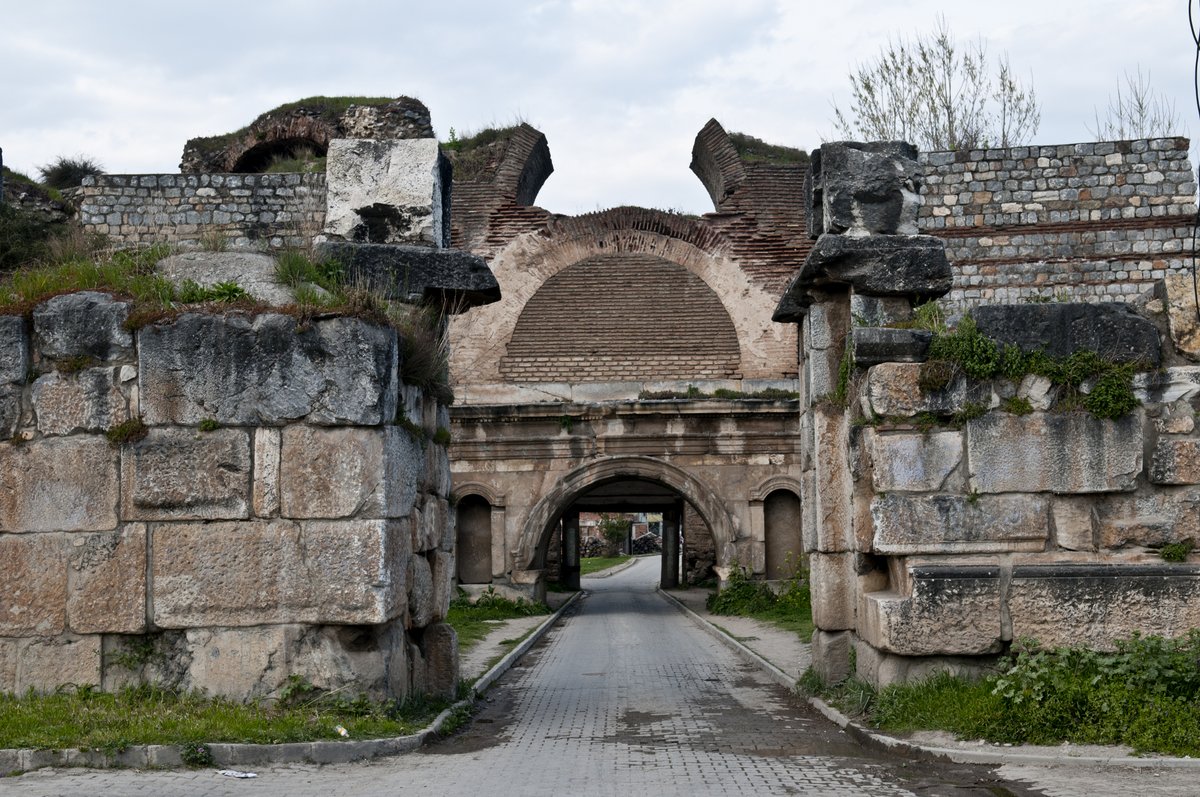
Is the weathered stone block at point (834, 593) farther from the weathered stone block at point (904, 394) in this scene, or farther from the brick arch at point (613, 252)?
the brick arch at point (613, 252)

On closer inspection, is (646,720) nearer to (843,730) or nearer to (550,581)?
(843,730)

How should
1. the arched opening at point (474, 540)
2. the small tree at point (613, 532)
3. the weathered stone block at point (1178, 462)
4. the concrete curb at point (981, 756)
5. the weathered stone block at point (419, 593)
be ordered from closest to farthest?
the concrete curb at point (981, 756) < the weathered stone block at point (1178, 462) < the weathered stone block at point (419, 593) < the arched opening at point (474, 540) < the small tree at point (613, 532)

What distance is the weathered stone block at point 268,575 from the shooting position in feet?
22.2

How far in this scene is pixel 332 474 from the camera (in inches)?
268

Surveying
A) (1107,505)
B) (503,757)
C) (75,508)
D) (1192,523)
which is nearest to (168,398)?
(75,508)

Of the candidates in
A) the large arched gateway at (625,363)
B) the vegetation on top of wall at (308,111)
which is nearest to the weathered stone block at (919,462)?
the large arched gateway at (625,363)

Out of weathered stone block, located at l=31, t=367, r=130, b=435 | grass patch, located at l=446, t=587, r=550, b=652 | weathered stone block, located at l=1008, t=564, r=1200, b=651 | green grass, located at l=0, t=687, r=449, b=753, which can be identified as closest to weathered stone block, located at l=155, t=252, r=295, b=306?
weathered stone block, located at l=31, t=367, r=130, b=435

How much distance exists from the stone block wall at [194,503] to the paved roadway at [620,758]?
36.6 inches

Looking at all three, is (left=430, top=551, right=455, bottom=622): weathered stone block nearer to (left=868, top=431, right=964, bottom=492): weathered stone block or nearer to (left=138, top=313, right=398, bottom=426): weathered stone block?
(left=138, top=313, right=398, bottom=426): weathered stone block

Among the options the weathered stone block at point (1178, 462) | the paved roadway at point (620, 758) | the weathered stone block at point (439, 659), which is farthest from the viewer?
the weathered stone block at point (439, 659)

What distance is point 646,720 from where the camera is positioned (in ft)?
27.8

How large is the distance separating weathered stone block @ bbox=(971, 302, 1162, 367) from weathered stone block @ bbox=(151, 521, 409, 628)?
408 centimetres

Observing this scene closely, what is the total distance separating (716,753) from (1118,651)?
2428mm

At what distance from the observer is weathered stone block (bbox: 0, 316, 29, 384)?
689 centimetres
